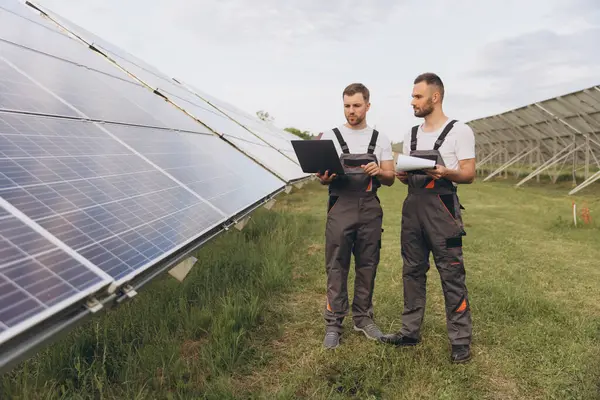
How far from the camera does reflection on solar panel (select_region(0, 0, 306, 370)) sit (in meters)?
1.87

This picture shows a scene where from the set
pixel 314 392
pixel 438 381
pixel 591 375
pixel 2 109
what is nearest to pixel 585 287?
pixel 591 375

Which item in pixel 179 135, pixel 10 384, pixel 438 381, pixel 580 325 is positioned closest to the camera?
pixel 10 384

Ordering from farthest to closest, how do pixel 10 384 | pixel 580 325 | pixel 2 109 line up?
1. pixel 580 325
2. pixel 2 109
3. pixel 10 384

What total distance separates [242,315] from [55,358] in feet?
4.79

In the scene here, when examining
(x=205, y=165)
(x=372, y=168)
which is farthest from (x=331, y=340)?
(x=205, y=165)

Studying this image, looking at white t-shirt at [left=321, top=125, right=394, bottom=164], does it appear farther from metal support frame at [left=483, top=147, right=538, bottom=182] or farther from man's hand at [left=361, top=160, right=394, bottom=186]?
metal support frame at [left=483, top=147, right=538, bottom=182]

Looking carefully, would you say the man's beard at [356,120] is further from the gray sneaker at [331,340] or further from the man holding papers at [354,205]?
the gray sneaker at [331,340]

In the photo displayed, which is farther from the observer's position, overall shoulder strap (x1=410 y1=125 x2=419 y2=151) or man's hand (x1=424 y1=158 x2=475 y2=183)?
overall shoulder strap (x1=410 y1=125 x2=419 y2=151)

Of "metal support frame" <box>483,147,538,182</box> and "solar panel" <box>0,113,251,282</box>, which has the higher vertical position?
"solar panel" <box>0,113,251,282</box>

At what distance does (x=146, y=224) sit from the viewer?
2.86m

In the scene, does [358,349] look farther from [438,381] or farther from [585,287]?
[585,287]

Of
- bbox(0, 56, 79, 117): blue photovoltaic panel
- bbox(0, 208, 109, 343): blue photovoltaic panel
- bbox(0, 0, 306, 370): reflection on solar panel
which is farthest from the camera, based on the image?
bbox(0, 56, 79, 117): blue photovoltaic panel

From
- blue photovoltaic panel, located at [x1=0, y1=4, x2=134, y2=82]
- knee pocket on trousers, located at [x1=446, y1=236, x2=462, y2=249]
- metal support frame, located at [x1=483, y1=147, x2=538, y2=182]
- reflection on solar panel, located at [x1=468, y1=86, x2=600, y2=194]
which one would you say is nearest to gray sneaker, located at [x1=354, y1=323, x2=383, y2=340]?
knee pocket on trousers, located at [x1=446, y1=236, x2=462, y2=249]

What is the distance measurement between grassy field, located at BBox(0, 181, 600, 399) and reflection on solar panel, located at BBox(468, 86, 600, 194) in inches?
473
